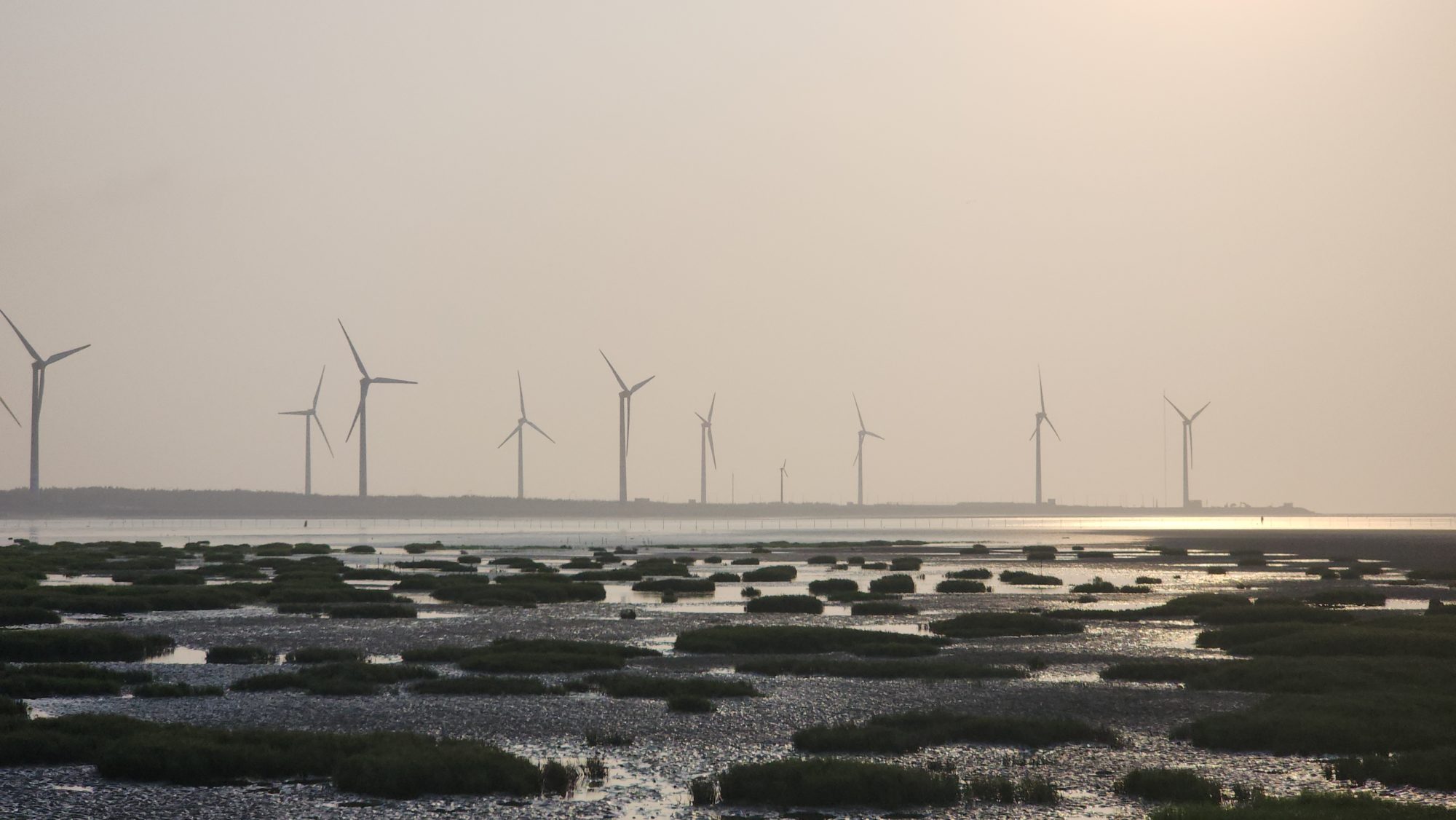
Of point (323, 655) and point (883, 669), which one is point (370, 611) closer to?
point (323, 655)

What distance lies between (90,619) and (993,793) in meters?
39.7

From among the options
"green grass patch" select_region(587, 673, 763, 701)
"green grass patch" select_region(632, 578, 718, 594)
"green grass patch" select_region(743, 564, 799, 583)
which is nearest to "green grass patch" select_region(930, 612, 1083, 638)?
"green grass patch" select_region(587, 673, 763, 701)

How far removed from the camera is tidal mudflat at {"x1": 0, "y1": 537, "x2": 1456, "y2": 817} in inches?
838

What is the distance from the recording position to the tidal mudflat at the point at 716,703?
69.9 ft

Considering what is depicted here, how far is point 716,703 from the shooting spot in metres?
30.3

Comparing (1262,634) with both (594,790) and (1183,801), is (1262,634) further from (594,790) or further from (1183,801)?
(594,790)

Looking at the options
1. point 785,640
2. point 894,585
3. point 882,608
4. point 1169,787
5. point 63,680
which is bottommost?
point 894,585

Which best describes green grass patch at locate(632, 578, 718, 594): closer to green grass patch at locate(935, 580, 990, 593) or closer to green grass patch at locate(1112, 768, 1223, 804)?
green grass patch at locate(935, 580, 990, 593)

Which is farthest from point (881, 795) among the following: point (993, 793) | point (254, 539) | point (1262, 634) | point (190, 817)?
point (254, 539)

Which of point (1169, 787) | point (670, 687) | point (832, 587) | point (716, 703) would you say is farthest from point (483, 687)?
point (832, 587)

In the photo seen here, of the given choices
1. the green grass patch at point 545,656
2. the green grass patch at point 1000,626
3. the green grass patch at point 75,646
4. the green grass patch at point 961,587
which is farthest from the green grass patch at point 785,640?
the green grass patch at point 961,587

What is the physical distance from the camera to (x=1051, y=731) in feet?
85.9

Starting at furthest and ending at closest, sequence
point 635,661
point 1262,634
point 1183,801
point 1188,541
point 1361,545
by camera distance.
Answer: point 1188,541, point 1361,545, point 1262,634, point 635,661, point 1183,801

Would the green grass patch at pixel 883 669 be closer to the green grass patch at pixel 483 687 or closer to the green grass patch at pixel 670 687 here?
the green grass patch at pixel 670 687
